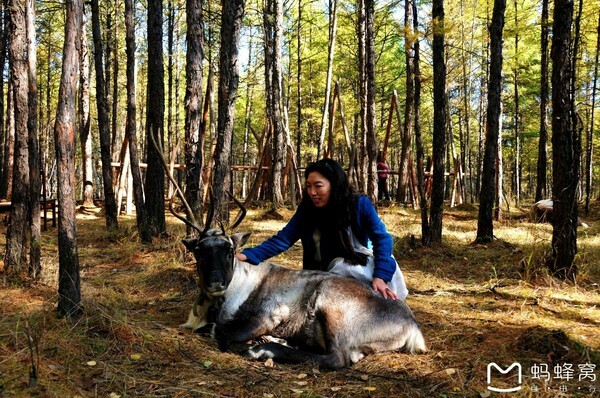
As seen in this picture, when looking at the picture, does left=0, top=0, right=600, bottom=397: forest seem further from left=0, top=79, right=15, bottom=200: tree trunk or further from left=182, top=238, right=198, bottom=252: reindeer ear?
left=0, top=79, right=15, bottom=200: tree trunk

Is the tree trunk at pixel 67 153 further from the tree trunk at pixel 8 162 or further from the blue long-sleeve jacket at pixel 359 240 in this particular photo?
the tree trunk at pixel 8 162

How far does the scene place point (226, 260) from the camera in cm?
379

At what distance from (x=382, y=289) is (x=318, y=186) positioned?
1.04 meters

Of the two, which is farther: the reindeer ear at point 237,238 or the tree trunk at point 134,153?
the tree trunk at point 134,153

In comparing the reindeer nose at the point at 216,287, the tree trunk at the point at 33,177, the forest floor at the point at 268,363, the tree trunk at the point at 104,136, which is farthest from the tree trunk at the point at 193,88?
the reindeer nose at the point at 216,287

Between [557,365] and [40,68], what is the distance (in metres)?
26.3

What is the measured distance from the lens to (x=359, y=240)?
4.27 metres

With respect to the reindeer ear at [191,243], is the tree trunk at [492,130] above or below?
above

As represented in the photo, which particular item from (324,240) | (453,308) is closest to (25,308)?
(324,240)

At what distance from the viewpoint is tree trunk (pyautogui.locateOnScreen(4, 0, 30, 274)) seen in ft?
16.5

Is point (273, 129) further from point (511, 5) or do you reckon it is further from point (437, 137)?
point (511, 5)

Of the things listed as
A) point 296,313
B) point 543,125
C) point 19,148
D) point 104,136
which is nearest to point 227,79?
point 19,148

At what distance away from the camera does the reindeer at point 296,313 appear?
11.8 feet

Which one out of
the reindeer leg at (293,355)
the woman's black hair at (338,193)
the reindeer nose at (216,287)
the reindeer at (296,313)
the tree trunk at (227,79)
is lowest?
the reindeer leg at (293,355)
